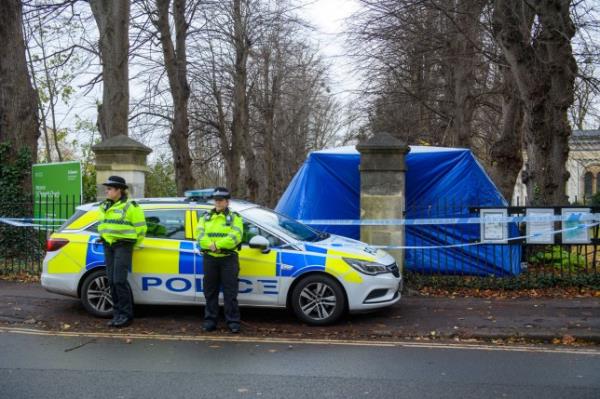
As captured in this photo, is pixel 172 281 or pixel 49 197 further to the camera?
pixel 49 197

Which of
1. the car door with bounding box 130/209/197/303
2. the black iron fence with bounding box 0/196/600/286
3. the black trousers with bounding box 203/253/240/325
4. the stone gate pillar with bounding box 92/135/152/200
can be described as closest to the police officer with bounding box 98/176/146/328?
the car door with bounding box 130/209/197/303

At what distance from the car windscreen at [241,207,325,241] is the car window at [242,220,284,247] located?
9 cm

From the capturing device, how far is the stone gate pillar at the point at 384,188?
994cm

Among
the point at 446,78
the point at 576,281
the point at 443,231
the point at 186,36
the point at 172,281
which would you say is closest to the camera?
the point at 172,281

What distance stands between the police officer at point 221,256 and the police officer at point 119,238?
874 millimetres

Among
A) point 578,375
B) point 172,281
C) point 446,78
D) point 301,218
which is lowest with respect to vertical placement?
point 578,375

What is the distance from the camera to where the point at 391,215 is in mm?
9945

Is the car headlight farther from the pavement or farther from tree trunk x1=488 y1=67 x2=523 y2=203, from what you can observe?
tree trunk x1=488 y1=67 x2=523 y2=203

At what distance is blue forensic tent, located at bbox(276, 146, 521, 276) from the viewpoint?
1066 centimetres

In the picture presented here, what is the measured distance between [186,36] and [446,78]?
32.4 feet

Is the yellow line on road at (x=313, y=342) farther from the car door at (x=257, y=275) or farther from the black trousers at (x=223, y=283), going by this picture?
the car door at (x=257, y=275)

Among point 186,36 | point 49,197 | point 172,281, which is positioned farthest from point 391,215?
point 186,36

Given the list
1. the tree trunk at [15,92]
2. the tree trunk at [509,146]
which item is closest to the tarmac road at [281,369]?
the tree trunk at [15,92]

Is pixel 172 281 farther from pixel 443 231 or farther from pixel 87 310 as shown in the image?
pixel 443 231
